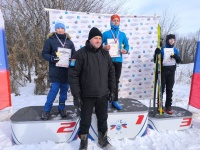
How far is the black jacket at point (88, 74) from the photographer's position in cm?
275

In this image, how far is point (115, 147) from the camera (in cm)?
309

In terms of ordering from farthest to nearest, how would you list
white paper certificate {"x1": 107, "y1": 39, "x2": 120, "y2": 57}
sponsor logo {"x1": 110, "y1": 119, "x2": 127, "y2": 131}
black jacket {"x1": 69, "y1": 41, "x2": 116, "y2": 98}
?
1. white paper certificate {"x1": 107, "y1": 39, "x2": 120, "y2": 57}
2. sponsor logo {"x1": 110, "y1": 119, "x2": 127, "y2": 131}
3. black jacket {"x1": 69, "y1": 41, "x2": 116, "y2": 98}

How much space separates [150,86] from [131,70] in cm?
71

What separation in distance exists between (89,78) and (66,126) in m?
1.03

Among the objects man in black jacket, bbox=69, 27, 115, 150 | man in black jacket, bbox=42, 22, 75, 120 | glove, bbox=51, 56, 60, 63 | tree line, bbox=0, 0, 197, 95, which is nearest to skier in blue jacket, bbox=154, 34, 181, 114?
man in black jacket, bbox=69, 27, 115, 150

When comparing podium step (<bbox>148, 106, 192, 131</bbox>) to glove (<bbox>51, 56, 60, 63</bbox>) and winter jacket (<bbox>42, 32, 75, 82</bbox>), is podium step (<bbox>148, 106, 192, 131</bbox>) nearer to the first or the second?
winter jacket (<bbox>42, 32, 75, 82</bbox>)

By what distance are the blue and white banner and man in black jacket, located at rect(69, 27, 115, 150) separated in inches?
77.7

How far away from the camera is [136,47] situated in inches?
202

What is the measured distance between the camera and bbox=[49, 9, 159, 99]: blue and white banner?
4.82 meters

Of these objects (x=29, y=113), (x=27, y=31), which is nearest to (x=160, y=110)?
(x=29, y=113)

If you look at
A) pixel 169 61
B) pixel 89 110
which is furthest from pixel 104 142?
pixel 169 61

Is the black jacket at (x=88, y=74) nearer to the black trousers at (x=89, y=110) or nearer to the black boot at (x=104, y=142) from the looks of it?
the black trousers at (x=89, y=110)

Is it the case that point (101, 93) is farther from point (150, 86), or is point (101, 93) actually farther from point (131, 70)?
point (150, 86)

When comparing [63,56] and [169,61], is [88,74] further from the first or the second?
[169,61]
